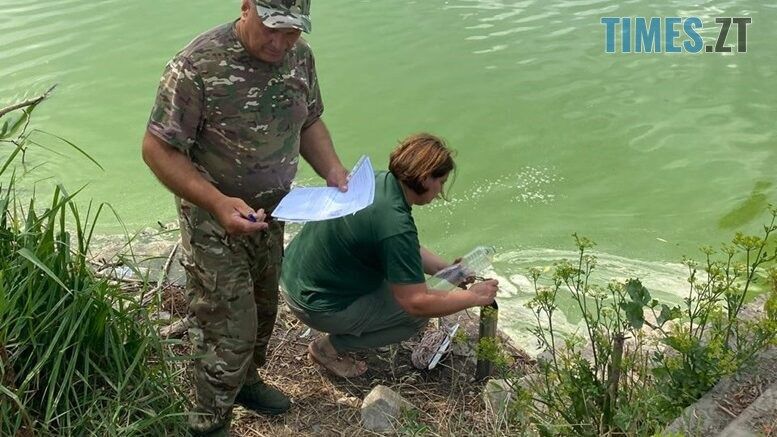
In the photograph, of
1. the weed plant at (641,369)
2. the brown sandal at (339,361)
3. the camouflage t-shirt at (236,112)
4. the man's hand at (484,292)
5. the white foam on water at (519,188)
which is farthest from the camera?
the white foam on water at (519,188)

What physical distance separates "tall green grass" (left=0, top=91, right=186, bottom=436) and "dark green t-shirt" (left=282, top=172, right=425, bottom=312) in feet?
1.95

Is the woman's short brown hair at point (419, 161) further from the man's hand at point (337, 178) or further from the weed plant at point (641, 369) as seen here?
the weed plant at point (641, 369)

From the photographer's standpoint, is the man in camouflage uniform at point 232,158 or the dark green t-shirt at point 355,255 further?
the dark green t-shirt at point 355,255

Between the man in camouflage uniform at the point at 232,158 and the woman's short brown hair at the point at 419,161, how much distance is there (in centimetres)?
20

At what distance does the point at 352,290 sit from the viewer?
108 inches

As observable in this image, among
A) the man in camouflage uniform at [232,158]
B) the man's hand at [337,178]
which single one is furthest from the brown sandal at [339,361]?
the man's hand at [337,178]

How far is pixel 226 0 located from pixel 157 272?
514cm

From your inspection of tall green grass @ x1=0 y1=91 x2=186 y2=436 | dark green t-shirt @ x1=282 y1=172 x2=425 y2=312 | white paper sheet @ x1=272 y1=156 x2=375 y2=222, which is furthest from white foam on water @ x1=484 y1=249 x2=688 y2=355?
tall green grass @ x1=0 y1=91 x2=186 y2=436

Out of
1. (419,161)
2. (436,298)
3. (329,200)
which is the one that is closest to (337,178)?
(329,200)

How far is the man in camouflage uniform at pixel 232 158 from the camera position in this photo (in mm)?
2062

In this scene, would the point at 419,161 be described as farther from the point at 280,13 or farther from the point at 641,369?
the point at 641,369

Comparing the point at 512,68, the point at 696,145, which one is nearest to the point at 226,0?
the point at 512,68

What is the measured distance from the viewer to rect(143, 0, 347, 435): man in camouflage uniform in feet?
6.77

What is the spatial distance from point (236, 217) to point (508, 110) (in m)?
3.79
